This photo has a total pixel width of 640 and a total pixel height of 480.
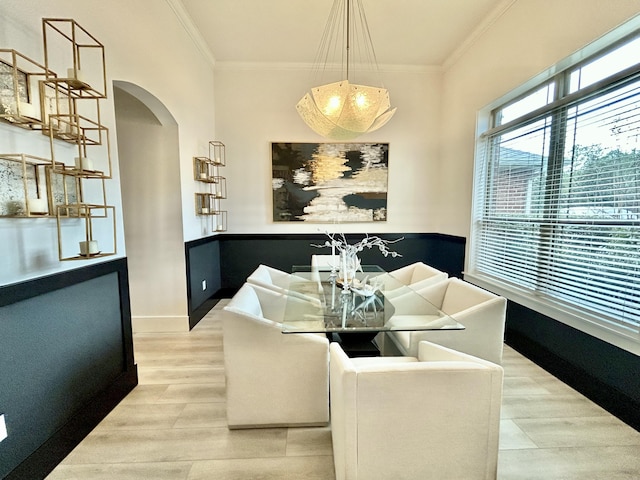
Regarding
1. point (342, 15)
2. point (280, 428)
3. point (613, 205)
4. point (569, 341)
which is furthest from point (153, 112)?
point (569, 341)

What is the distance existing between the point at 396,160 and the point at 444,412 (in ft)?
12.3

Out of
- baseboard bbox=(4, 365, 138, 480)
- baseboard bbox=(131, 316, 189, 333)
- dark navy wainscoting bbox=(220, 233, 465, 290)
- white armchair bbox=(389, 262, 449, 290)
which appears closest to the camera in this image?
baseboard bbox=(4, 365, 138, 480)

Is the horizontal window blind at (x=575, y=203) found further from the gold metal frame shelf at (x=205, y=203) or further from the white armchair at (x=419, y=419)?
the gold metal frame shelf at (x=205, y=203)

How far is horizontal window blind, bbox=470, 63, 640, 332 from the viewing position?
73.8 inches

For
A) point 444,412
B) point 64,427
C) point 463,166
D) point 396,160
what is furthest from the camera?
point 396,160

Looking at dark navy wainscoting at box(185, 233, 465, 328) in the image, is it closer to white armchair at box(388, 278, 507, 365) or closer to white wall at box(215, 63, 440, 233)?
white wall at box(215, 63, 440, 233)

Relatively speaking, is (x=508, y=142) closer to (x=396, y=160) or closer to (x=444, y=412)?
(x=396, y=160)

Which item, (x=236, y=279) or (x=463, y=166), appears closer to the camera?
(x=463, y=166)

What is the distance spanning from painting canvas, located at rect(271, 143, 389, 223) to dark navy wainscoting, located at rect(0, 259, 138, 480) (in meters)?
2.62

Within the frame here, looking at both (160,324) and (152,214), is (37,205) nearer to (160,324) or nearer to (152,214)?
(152,214)

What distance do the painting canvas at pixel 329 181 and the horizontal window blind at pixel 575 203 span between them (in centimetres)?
157

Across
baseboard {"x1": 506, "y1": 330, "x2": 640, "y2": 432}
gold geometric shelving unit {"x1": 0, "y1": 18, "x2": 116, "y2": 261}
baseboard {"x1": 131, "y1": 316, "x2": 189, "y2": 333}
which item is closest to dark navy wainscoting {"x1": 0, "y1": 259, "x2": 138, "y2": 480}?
gold geometric shelving unit {"x1": 0, "y1": 18, "x2": 116, "y2": 261}

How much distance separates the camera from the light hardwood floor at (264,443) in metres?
1.47

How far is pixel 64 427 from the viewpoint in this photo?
1.60 metres
